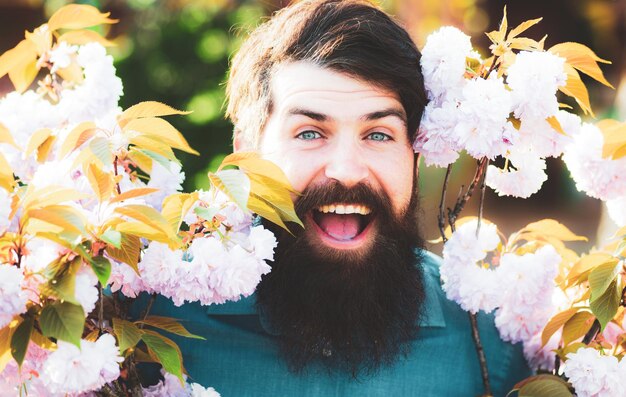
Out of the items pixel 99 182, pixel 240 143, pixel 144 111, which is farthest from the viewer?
pixel 240 143

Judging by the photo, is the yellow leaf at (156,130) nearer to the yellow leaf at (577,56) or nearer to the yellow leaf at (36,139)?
the yellow leaf at (36,139)

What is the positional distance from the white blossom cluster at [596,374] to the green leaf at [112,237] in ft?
3.40

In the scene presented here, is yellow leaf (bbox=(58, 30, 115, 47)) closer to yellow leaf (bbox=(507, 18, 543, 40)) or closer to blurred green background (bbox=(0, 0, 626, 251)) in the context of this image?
yellow leaf (bbox=(507, 18, 543, 40))

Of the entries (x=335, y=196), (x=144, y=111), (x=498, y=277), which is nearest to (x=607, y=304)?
(x=498, y=277)

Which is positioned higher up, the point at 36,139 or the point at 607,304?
the point at 36,139

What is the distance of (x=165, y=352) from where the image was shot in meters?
1.74

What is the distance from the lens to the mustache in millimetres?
2105

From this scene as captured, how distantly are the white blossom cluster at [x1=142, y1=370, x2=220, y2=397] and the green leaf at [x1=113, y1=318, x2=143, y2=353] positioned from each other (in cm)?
23

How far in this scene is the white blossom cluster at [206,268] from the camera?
169 centimetres

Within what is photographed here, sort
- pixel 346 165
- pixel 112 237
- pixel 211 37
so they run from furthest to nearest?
pixel 211 37
pixel 346 165
pixel 112 237

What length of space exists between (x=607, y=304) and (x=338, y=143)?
0.72 m

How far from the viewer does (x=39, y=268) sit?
1565mm

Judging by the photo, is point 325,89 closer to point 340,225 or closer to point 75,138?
point 340,225

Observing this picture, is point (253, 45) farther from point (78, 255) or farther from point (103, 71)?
point (78, 255)
